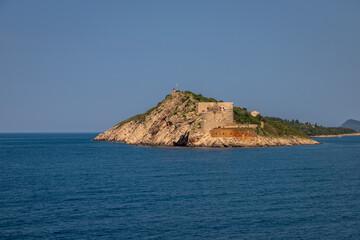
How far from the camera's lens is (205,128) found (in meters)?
108

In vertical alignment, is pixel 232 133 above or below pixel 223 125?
below

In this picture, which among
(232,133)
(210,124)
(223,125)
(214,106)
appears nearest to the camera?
(232,133)

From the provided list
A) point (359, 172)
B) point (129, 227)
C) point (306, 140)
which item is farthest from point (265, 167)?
point (306, 140)

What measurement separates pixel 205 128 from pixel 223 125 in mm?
4896

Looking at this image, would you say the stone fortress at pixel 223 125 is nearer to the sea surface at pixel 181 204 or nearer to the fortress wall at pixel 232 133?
the fortress wall at pixel 232 133

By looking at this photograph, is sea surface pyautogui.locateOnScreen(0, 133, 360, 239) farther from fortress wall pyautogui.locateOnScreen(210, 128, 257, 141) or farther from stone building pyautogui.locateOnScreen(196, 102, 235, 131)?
stone building pyautogui.locateOnScreen(196, 102, 235, 131)

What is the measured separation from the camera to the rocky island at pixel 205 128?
107 metres

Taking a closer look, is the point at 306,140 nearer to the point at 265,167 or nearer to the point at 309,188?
the point at 265,167

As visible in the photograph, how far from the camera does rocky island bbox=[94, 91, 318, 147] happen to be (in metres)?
107

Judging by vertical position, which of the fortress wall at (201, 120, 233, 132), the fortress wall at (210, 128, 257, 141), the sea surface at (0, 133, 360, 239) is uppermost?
the fortress wall at (201, 120, 233, 132)

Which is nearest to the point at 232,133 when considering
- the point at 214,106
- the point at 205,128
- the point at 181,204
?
the point at 205,128

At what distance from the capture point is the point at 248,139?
108m

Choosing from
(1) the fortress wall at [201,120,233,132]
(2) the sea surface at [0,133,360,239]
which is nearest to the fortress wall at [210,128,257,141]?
(1) the fortress wall at [201,120,233,132]

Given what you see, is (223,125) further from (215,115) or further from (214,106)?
(214,106)
